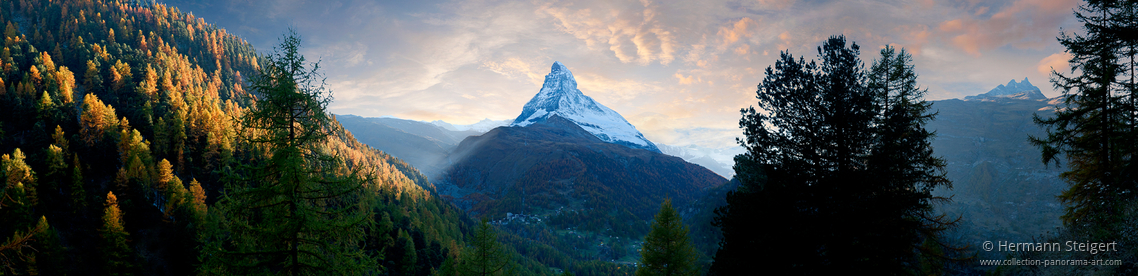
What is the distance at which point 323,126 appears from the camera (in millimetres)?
11812

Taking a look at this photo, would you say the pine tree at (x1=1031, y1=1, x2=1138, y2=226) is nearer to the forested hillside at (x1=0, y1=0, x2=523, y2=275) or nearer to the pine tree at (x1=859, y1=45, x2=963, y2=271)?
the pine tree at (x1=859, y1=45, x2=963, y2=271)

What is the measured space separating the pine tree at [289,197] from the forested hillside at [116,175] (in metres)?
0.87

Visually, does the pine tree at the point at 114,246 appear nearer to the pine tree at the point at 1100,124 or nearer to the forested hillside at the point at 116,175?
the forested hillside at the point at 116,175

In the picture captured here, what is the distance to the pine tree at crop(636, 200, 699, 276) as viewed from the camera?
24031 mm

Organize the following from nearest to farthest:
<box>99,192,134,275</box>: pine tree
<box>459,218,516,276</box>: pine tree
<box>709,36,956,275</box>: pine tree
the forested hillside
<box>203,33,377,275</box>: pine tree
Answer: <box>203,33,377,275</box>: pine tree < <box>709,36,956,275</box>: pine tree < <box>459,218,516,276</box>: pine tree < <box>99,192,134,275</box>: pine tree < the forested hillside

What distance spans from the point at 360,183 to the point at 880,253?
1634 cm

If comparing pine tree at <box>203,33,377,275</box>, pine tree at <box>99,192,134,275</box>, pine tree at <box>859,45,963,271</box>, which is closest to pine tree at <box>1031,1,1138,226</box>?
pine tree at <box>859,45,963,271</box>

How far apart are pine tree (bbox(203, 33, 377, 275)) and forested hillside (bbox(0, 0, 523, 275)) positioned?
0.87 m

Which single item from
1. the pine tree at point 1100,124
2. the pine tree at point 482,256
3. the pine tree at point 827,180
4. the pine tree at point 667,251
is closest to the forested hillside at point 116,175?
the pine tree at point 482,256

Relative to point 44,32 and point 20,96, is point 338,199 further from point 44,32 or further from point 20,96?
point 44,32

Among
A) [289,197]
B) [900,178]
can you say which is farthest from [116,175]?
[900,178]

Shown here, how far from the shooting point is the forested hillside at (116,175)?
2020 inches

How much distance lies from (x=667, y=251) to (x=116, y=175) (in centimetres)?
9238

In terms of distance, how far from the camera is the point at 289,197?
10.8 meters
